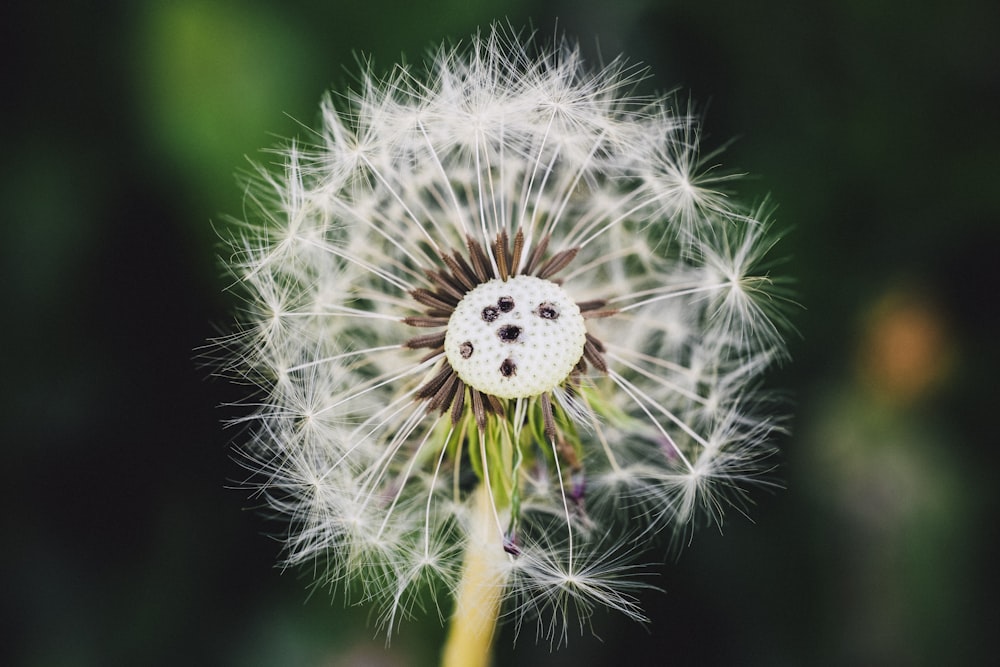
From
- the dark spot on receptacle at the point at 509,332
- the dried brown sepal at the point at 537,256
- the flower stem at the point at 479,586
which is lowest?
the flower stem at the point at 479,586

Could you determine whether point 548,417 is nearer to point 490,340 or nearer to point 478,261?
point 490,340

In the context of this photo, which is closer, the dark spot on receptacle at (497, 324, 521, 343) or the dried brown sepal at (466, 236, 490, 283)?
the dark spot on receptacle at (497, 324, 521, 343)

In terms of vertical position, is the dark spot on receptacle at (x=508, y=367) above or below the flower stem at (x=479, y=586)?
above

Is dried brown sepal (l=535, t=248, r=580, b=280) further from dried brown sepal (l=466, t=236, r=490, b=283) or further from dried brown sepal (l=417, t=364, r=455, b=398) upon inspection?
dried brown sepal (l=417, t=364, r=455, b=398)

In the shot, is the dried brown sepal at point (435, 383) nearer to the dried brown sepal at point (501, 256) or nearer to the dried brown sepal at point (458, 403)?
the dried brown sepal at point (458, 403)

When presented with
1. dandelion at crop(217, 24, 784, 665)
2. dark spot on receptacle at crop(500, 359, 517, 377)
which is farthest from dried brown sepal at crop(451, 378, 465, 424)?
dark spot on receptacle at crop(500, 359, 517, 377)

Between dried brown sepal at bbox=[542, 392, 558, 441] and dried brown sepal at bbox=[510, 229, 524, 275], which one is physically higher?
dried brown sepal at bbox=[510, 229, 524, 275]

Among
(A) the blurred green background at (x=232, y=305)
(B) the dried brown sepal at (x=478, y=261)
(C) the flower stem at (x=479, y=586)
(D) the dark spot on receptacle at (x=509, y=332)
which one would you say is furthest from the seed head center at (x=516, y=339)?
(A) the blurred green background at (x=232, y=305)
